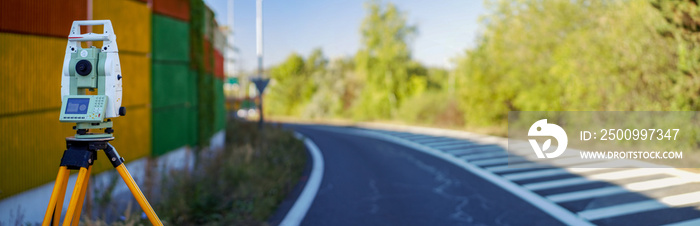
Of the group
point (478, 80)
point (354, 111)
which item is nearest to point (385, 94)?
point (354, 111)

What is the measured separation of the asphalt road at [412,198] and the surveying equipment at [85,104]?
13.3 feet

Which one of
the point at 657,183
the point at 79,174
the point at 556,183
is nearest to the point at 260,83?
the point at 556,183

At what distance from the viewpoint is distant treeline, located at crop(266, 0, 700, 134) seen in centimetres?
1326

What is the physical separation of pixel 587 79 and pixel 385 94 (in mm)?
26083

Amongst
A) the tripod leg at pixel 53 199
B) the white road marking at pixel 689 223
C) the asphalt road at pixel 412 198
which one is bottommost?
the asphalt road at pixel 412 198

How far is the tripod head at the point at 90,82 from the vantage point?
3.70 metres

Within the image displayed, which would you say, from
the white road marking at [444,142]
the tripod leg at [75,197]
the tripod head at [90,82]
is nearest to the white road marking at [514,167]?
the white road marking at [444,142]

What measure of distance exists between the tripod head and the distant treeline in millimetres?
12949

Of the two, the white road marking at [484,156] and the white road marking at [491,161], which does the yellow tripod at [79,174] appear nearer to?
the white road marking at [491,161]

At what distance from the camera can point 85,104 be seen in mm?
3703

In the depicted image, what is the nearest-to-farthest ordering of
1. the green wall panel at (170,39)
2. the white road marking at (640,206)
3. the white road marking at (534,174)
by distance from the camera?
the white road marking at (640,206), the green wall panel at (170,39), the white road marking at (534,174)

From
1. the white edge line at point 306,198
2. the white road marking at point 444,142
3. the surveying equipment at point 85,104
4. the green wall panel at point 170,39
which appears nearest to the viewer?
the surveying equipment at point 85,104

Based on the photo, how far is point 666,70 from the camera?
1380 centimetres

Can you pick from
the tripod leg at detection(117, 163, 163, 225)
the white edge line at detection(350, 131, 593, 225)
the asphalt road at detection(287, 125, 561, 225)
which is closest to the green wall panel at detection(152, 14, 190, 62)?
the asphalt road at detection(287, 125, 561, 225)
